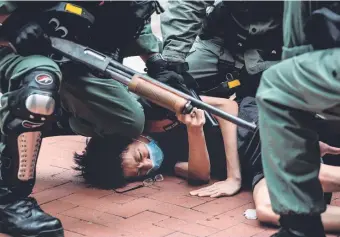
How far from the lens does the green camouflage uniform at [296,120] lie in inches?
116

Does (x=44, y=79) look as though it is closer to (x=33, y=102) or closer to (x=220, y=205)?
(x=33, y=102)

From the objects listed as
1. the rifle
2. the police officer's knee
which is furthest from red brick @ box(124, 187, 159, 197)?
the rifle

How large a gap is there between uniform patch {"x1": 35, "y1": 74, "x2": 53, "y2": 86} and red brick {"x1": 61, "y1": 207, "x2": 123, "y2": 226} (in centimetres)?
78

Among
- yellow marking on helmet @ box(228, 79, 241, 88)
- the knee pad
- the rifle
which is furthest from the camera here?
yellow marking on helmet @ box(228, 79, 241, 88)

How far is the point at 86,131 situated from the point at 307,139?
1912 millimetres

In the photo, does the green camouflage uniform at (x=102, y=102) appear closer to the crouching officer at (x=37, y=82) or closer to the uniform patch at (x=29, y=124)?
the crouching officer at (x=37, y=82)

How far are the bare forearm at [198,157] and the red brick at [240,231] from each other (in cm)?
72

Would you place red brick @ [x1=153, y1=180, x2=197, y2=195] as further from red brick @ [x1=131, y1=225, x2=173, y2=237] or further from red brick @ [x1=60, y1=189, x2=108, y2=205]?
red brick @ [x1=131, y1=225, x2=173, y2=237]

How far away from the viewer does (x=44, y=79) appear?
3.74 metres

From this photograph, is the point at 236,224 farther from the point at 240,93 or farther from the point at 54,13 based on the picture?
the point at 54,13

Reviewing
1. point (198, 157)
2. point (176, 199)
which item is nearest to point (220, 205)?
point (176, 199)

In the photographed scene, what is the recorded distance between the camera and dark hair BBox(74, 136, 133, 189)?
464 centimetres

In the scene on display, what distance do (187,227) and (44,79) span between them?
1.01 meters

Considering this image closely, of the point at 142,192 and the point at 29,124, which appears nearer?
the point at 29,124
